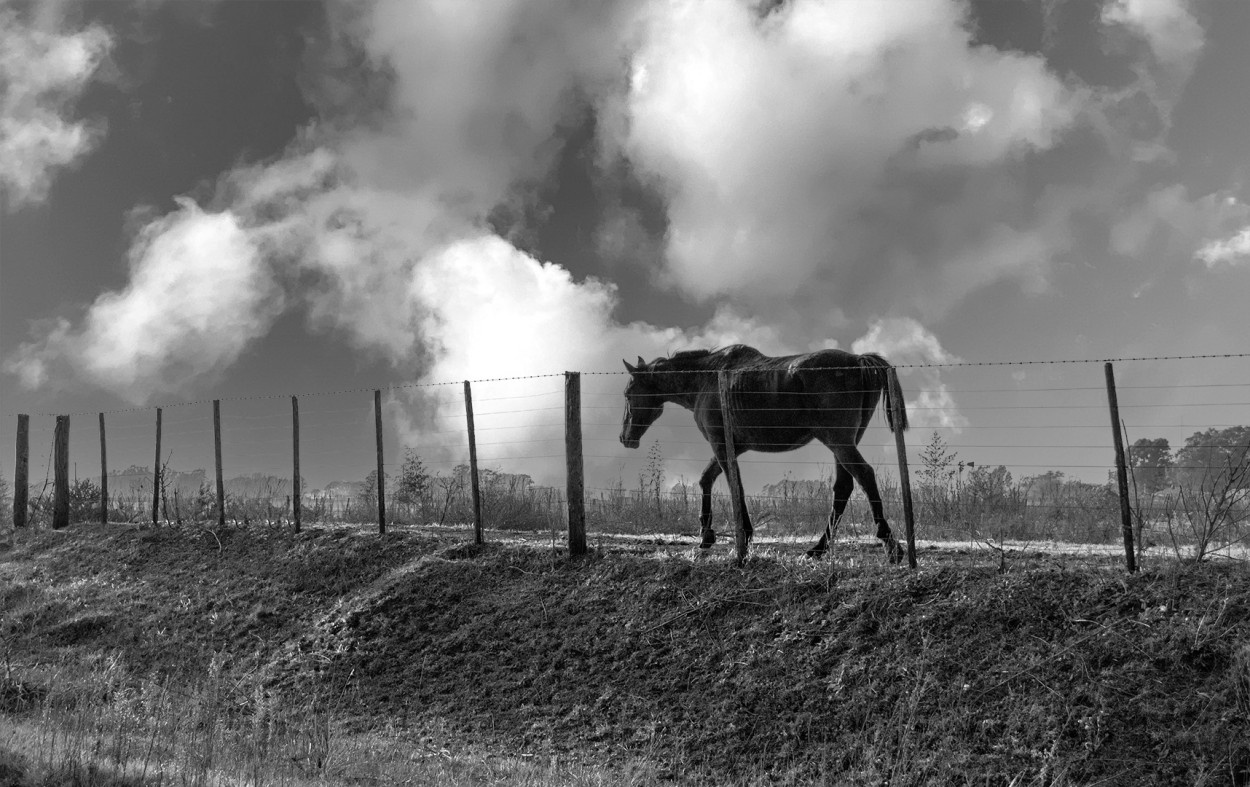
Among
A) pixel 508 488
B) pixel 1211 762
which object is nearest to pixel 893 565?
pixel 1211 762

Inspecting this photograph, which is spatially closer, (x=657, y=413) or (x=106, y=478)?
(x=657, y=413)

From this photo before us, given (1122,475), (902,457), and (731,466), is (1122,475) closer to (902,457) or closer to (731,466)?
(902,457)


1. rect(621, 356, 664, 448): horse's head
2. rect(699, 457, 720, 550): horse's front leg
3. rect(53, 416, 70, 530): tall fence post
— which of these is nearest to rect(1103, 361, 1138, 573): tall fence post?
rect(699, 457, 720, 550): horse's front leg

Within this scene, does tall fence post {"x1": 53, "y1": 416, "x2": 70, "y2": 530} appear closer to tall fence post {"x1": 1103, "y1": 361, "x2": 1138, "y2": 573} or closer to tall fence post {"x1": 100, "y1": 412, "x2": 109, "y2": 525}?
tall fence post {"x1": 100, "y1": 412, "x2": 109, "y2": 525}

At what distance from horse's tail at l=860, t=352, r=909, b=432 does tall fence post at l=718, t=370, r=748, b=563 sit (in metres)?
1.66

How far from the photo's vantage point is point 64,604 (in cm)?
1280

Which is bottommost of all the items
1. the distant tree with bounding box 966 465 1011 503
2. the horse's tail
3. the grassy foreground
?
the grassy foreground

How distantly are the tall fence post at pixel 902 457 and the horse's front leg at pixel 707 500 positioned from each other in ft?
7.84

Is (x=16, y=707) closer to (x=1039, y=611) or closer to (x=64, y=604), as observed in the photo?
(x=64, y=604)

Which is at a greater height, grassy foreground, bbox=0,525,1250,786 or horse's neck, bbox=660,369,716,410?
horse's neck, bbox=660,369,716,410

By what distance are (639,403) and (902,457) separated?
457cm

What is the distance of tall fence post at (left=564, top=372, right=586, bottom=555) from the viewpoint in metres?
10.8

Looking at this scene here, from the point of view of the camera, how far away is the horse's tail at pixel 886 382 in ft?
30.6

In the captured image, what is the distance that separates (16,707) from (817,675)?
321 inches
